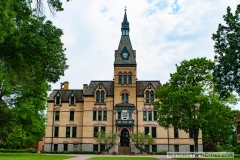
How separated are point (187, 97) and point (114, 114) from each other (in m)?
23.0

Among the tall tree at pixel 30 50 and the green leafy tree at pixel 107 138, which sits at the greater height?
the tall tree at pixel 30 50

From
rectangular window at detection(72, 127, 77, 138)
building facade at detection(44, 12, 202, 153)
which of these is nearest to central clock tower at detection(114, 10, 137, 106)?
building facade at detection(44, 12, 202, 153)

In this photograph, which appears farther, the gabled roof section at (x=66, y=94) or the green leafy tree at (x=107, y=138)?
the gabled roof section at (x=66, y=94)

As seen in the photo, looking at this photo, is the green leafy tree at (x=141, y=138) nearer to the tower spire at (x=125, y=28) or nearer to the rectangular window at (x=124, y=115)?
the rectangular window at (x=124, y=115)

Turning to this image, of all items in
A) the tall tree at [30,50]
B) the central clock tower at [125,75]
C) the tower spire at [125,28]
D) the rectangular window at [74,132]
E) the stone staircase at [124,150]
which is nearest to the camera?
the tall tree at [30,50]

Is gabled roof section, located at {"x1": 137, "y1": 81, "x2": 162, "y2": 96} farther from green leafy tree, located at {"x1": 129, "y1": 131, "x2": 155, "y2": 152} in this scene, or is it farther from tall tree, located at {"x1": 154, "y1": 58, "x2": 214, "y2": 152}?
tall tree, located at {"x1": 154, "y1": 58, "x2": 214, "y2": 152}

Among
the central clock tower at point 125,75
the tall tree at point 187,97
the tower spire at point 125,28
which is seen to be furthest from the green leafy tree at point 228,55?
the tower spire at point 125,28

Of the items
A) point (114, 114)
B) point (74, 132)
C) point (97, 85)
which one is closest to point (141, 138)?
point (114, 114)

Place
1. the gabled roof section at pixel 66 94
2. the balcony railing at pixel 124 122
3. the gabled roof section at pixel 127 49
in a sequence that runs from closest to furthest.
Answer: the balcony railing at pixel 124 122 < the gabled roof section at pixel 127 49 < the gabled roof section at pixel 66 94

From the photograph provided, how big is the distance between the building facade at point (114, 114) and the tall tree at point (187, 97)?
17.4m

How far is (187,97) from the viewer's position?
28.2 metres

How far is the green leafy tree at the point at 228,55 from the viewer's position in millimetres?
21953

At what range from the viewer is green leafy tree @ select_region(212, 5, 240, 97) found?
72.0 feet

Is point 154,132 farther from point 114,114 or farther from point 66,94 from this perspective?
point 66,94
